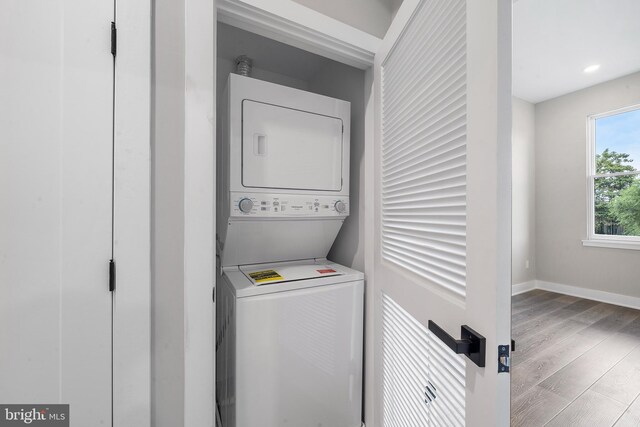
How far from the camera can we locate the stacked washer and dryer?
114 cm

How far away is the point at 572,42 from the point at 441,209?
345cm

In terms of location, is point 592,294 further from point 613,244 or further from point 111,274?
point 111,274

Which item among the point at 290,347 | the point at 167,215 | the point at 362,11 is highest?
the point at 362,11

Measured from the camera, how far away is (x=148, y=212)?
0.88 m

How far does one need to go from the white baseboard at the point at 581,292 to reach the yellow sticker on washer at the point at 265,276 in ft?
13.9

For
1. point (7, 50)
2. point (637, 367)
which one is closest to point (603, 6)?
point (637, 367)

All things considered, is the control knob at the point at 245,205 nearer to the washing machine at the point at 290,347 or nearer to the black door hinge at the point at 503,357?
the washing machine at the point at 290,347

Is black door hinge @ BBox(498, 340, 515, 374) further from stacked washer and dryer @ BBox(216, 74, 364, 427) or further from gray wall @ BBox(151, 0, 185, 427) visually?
gray wall @ BBox(151, 0, 185, 427)

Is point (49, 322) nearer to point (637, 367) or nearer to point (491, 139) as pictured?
point (491, 139)

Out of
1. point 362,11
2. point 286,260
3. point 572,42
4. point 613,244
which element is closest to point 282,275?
point 286,260

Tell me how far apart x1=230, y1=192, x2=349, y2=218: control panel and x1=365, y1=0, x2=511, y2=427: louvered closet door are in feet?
0.93

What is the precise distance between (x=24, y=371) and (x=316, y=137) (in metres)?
1.40

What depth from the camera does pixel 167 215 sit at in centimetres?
91
